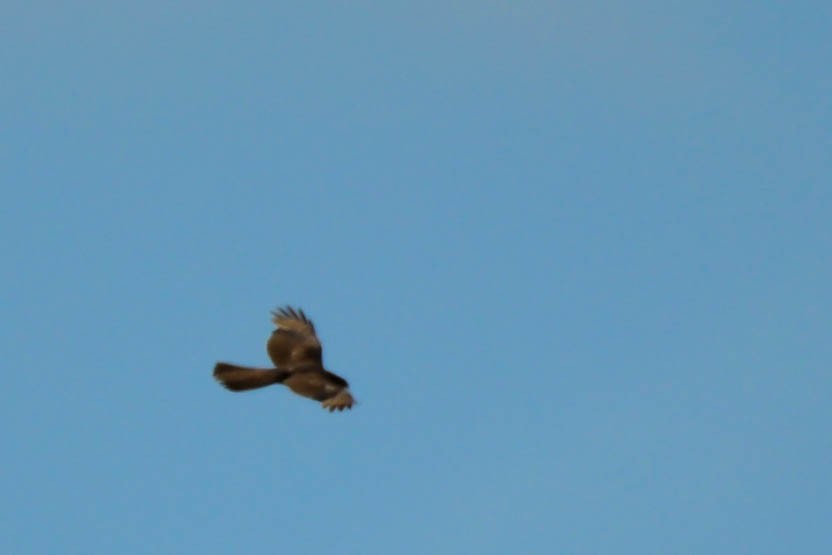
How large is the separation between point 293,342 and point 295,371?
73 cm

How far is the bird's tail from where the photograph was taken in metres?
23.2

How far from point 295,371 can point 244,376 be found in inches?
40.3

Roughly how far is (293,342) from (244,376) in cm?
143

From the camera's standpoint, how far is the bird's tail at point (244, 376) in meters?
23.2

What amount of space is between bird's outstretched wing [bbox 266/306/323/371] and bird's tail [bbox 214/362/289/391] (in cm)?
31

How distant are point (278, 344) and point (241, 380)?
53.0 inches

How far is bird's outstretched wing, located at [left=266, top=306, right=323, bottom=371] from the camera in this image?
79.9 ft

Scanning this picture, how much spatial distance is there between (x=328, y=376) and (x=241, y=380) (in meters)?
1.61

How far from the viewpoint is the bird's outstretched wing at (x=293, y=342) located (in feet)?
79.9

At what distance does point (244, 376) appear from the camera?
23578 mm

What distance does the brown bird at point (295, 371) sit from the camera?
77.1 ft

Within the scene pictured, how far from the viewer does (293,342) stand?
2464cm

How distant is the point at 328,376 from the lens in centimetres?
2405

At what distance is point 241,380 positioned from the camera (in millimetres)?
23516
